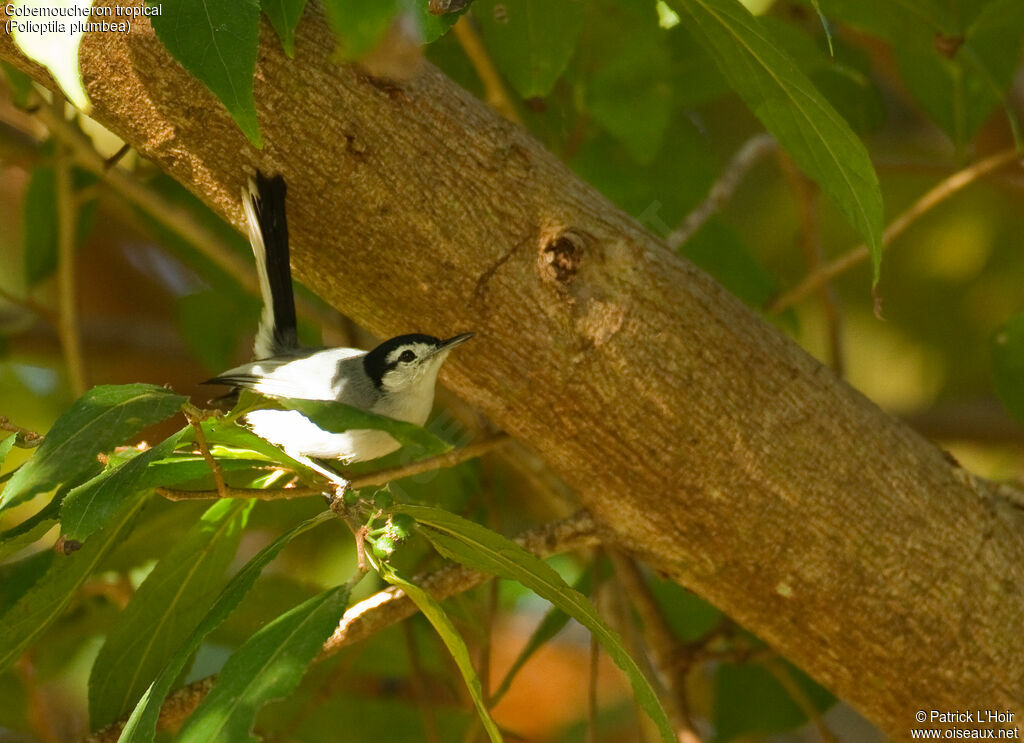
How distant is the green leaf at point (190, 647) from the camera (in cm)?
111

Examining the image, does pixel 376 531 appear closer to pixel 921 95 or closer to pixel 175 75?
pixel 175 75

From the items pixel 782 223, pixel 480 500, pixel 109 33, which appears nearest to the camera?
pixel 109 33

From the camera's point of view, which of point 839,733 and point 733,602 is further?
point 839,733

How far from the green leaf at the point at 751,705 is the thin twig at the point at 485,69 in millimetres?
1346

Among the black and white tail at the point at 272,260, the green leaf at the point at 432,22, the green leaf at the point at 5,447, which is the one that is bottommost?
the green leaf at the point at 5,447

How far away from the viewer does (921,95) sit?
2268 mm

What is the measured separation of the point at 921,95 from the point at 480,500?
1352 millimetres

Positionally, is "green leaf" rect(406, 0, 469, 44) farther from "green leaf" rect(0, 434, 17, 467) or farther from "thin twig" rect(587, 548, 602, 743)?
"thin twig" rect(587, 548, 602, 743)

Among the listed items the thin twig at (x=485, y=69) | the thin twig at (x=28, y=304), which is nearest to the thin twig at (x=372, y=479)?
the thin twig at (x=485, y=69)

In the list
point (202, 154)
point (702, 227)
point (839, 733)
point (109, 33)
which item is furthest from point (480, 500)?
point (839, 733)

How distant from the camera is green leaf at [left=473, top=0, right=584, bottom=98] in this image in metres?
1.87

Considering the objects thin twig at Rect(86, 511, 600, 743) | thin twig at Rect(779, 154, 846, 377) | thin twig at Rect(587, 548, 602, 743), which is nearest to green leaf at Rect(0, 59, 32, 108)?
thin twig at Rect(86, 511, 600, 743)

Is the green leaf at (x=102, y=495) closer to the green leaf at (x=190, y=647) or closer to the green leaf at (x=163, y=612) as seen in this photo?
the green leaf at (x=190, y=647)

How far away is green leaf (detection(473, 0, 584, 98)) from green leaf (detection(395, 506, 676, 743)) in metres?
0.98
